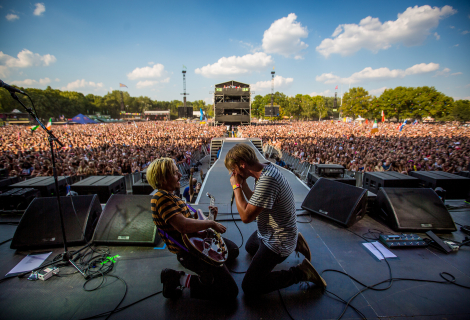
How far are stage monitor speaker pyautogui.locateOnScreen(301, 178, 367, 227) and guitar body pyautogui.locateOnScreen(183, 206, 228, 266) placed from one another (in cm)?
254

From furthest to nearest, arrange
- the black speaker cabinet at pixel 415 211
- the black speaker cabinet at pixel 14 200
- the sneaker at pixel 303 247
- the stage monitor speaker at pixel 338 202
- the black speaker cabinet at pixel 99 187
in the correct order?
the black speaker cabinet at pixel 99 187, the black speaker cabinet at pixel 14 200, the stage monitor speaker at pixel 338 202, the black speaker cabinet at pixel 415 211, the sneaker at pixel 303 247

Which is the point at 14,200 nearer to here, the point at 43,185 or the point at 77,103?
the point at 43,185

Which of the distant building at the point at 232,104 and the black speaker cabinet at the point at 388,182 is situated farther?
the distant building at the point at 232,104

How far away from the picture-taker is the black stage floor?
209 centimetres

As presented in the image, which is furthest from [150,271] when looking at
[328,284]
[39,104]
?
[39,104]

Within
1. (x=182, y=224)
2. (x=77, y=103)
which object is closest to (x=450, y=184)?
(x=182, y=224)

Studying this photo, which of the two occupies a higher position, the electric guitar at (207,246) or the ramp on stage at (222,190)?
the electric guitar at (207,246)

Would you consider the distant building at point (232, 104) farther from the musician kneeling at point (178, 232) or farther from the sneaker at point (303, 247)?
the musician kneeling at point (178, 232)

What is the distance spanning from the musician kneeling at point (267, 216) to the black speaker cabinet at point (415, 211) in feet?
7.74

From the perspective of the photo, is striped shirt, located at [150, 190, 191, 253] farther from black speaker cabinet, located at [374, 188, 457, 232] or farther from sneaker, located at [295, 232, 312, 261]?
black speaker cabinet, located at [374, 188, 457, 232]

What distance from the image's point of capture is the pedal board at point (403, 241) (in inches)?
124

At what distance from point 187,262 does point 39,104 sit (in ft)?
278

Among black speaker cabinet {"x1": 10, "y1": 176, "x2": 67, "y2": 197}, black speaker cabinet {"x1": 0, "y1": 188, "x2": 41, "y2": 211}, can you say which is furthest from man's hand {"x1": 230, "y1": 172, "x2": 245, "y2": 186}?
black speaker cabinet {"x1": 10, "y1": 176, "x2": 67, "y2": 197}

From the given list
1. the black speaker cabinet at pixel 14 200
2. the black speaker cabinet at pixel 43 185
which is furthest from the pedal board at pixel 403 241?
the black speaker cabinet at pixel 43 185
